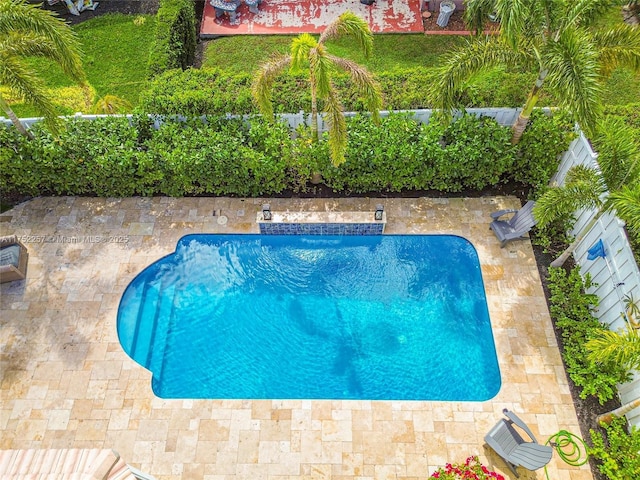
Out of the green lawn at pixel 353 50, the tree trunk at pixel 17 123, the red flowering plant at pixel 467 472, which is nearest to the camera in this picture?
the red flowering plant at pixel 467 472

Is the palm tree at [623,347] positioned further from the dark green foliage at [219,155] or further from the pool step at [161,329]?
the pool step at [161,329]

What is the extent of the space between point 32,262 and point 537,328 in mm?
12771

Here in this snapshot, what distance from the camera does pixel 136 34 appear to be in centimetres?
1862

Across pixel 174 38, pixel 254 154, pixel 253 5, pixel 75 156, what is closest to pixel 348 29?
pixel 254 154

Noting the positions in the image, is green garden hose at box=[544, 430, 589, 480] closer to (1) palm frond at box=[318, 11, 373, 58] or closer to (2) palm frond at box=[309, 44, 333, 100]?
(2) palm frond at box=[309, 44, 333, 100]

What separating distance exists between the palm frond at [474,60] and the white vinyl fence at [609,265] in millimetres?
2975

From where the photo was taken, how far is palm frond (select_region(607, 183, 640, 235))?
9.49m

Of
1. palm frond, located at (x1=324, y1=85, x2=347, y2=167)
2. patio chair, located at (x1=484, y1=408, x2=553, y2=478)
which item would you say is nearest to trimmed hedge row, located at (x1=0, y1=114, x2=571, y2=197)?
palm frond, located at (x1=324, y1=85, x2=347, y2=167)

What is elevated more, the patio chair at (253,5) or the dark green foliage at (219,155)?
the patio chair at (253,5)

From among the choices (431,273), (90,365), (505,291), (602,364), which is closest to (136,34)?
(90,365)

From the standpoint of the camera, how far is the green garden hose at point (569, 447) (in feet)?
34.3

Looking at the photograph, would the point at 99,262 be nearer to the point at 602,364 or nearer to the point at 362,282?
the point at 362,282

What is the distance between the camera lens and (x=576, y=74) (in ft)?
33.4

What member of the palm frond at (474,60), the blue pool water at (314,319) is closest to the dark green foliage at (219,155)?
the blue pool water at (314,319)
